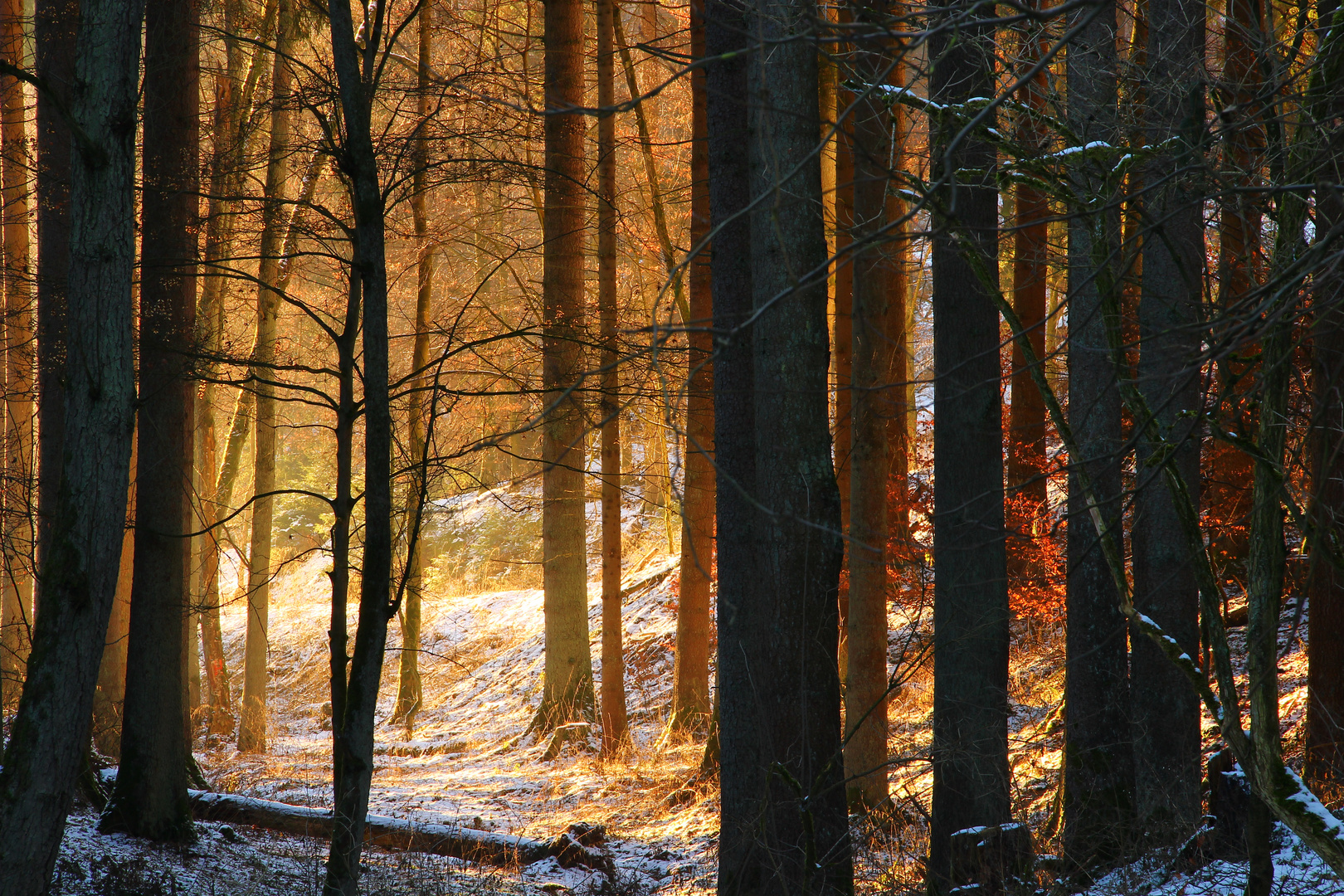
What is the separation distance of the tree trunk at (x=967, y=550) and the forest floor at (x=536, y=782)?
0.35 m

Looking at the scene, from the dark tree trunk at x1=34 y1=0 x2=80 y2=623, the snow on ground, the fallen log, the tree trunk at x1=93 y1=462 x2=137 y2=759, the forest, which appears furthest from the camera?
the tree trunk at x1=93 y1=462 x2=137 y2=759

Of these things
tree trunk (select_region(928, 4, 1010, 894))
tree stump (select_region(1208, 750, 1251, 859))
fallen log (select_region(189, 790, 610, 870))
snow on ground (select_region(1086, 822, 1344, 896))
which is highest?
tree trunk (select_region(928, 4, 1010, 894))

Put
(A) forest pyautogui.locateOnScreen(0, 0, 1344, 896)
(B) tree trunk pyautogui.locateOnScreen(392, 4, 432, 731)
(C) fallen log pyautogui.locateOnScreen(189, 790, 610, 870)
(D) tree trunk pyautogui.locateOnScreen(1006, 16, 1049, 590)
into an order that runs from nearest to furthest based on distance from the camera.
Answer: (A) forest pyautogui.locateOnScreen(0, 0, 1344, 896), (C) fallen log pyautogui.locateOnScreen(189, 790, 610, 870), (D) tree trunk pyautogui.locateOnScreen(1006, 16, 1049, 590), (B) tree trunk pyautogui.locateOnScreen(392, 4, 432, 731)

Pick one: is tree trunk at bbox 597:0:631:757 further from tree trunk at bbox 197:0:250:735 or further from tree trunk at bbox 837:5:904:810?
tree trunk at bbox 197:0:250:735

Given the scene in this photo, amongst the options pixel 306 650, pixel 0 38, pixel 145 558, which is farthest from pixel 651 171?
pixel 306 650

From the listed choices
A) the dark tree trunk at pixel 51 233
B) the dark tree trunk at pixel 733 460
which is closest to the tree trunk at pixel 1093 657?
the dark tree trunk at pixel 733 460

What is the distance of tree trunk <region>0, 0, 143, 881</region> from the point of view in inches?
169

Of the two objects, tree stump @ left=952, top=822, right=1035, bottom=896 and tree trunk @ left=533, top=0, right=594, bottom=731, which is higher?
tree trunk @ left=533, top=0, right=594, bottom=731

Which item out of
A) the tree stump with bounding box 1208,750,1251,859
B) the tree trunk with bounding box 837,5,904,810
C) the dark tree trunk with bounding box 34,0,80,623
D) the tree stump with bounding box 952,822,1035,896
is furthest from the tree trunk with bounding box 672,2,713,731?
the dark tree trunk with bounding box 34,0,80,623

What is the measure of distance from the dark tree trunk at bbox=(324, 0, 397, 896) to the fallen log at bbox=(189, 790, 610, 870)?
256 centimetres

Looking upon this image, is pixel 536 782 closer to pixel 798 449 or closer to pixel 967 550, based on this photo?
pixel 967 550

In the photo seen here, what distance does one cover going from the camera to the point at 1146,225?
8.45ft

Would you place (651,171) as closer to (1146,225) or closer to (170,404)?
(170,404)

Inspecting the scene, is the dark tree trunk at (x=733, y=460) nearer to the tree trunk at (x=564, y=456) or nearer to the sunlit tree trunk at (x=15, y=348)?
→ the tree trunk at (x=564, y=456)
